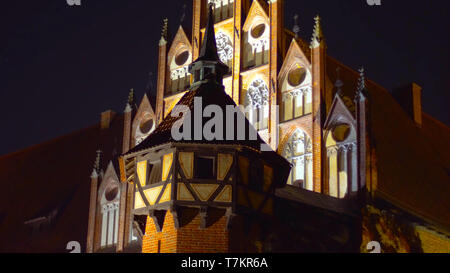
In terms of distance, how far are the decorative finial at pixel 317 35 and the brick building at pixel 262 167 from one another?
0.04 metres

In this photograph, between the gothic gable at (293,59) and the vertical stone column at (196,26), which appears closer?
the gothic gable at (293,59)

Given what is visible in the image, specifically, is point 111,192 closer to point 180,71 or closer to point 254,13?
point 180,71

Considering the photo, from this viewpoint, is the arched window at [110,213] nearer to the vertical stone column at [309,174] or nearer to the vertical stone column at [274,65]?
the vertical stone column at [274,65]

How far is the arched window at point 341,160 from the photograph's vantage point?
2459cm

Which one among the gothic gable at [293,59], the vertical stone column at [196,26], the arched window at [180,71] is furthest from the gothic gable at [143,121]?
the gothic gable at [293,59]

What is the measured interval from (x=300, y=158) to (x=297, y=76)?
261 centimetres

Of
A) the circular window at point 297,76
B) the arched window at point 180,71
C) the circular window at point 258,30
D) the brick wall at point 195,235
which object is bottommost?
the brick wall at point 195,235

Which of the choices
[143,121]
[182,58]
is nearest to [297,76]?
[182,58]

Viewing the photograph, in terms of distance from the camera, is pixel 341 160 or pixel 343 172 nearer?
pixel 343 172

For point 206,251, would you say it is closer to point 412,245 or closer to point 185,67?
point 412,245

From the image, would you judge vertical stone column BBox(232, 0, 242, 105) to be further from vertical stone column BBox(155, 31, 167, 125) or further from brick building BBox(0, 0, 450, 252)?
vertical stone column BBox(155, 31, 167, 125)

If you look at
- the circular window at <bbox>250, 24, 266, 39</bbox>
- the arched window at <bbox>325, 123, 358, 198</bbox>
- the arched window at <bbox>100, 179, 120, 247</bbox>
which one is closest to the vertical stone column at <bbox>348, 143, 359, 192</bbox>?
the arched window at <bbox>325, 123, 358, 198</bbox>

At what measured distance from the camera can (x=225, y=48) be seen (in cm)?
2881

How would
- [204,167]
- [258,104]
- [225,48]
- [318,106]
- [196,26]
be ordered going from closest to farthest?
[204,167] → [318,106] → [258,104] → [225,48] → [196,26]
